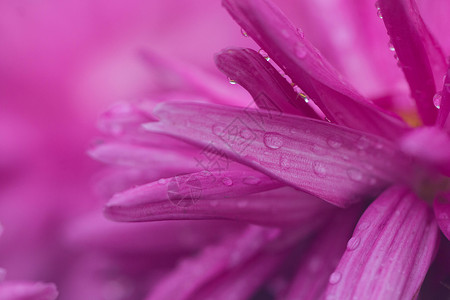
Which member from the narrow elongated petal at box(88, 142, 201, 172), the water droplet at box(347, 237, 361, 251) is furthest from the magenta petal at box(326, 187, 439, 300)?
the narrow elongated petal at box(88, 142, 201, 172)

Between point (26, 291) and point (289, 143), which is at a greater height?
point (289, 143)

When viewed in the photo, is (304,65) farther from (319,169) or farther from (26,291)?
(26,291)

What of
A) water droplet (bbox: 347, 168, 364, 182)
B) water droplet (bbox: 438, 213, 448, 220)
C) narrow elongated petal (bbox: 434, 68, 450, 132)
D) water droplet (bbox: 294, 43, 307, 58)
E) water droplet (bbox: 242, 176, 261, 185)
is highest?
narrow elongated petal (bbox: 434, 68, 450, 132)

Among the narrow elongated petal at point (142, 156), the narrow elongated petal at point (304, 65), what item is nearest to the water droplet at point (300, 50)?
the narrow elongated petal at point (304, 65)

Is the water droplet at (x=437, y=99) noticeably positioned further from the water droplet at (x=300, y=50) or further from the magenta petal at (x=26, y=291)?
the magenta petal at (x=26, y=291)

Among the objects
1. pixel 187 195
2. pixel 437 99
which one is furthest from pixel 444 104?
pixel 187 195

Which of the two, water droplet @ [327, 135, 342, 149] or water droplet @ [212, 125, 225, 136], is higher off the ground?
water droplet @ [327, 135, 342, 149]

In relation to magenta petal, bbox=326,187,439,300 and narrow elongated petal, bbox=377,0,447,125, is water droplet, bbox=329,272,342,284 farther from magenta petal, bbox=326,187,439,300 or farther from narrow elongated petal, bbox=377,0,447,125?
narrow elongated petal, bbox=377,0,447,125
